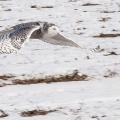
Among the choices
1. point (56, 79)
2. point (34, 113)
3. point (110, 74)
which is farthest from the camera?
point (110, 74)

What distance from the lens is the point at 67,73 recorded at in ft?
16.3

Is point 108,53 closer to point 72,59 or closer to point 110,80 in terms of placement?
point 72,59

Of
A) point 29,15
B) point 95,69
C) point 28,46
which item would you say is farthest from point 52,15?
point 95,69

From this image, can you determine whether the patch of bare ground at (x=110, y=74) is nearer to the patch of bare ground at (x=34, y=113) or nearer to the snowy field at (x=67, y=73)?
the snowy field at (x=67, y=73)

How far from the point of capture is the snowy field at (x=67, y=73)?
Answer: 13.4ft

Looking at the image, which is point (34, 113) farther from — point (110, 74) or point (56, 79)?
point (110, 74)

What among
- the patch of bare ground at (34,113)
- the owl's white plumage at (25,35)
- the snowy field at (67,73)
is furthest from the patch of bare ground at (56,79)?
the patch of bare ground at (34,113)

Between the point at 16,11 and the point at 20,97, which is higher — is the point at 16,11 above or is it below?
above

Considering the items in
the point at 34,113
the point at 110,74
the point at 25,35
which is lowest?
the point at 34,113

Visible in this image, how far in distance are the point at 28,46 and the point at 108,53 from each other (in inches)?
38.4

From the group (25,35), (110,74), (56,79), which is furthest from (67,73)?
(25,35)

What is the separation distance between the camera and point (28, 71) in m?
5.02

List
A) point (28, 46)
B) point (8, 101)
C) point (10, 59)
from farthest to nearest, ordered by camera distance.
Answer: point (28, 46), point (10, 59), point (8, 101)

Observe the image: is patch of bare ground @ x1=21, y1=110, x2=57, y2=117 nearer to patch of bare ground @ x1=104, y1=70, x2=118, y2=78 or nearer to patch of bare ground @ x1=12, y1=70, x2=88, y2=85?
patch of bare ground @ x1=12, y1=70, x2=88, y2=85
